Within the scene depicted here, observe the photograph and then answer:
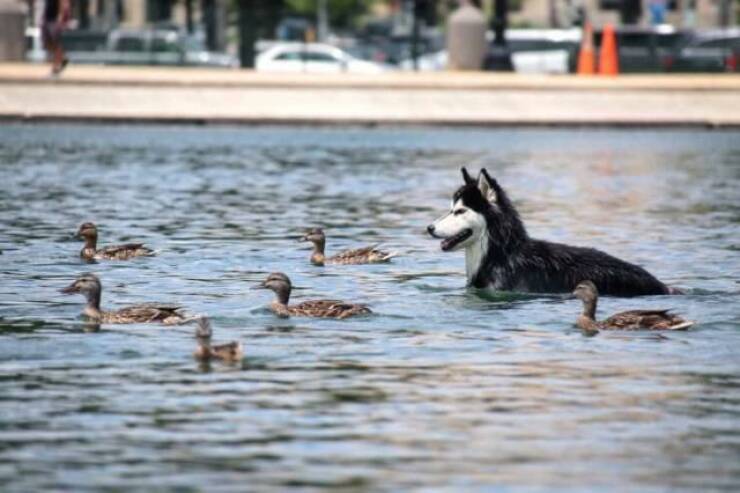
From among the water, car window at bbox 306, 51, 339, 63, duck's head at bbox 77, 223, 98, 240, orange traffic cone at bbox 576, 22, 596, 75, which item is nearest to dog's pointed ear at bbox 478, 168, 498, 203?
the water

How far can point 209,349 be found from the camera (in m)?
17.4

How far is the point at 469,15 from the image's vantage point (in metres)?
57.2

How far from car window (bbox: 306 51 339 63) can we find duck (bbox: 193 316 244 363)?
5007 cm

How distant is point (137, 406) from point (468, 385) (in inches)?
90.9

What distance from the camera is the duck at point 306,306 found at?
19.8 m

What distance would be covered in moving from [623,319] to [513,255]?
2325 millimetres

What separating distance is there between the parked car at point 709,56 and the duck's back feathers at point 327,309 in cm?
4222

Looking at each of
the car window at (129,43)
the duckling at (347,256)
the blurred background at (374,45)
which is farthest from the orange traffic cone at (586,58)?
the duckling at (347,256)

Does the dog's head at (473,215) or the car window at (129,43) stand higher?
the dog's head at (473,215)

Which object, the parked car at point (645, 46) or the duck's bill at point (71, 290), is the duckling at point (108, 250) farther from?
the parked car at point (645, 46)

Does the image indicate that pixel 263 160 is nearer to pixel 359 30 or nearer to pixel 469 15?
pixel 469 15

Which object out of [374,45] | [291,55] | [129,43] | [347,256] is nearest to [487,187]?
[347,256]

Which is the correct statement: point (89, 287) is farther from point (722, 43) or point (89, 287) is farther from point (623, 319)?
point (722, 43)

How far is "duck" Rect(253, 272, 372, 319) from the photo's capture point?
19.8 m
